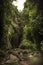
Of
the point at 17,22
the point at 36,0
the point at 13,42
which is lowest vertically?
the point at 36,0

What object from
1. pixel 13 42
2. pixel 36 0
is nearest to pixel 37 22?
pixel 36 0

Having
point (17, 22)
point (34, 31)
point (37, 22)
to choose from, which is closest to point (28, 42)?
point (34, 31)

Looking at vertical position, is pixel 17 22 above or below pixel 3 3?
above

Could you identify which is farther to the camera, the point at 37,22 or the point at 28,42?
the point at 28,42

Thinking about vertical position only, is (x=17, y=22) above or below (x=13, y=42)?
above

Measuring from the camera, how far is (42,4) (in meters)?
24.4

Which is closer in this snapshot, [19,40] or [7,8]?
[7,8]

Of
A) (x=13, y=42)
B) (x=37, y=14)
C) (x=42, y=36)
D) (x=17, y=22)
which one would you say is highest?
(x=17, y=22)

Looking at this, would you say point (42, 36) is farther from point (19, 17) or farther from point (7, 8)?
point (19, 17)

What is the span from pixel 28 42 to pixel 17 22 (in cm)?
1874

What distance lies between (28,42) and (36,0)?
Result: 7830 millimetres

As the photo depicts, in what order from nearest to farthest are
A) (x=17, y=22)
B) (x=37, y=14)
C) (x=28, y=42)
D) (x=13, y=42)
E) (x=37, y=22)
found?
(x=37, y=22)
(x=37, y=14)
(x=28, y=42)
(x=13, y=42)
(x=17, y=22)

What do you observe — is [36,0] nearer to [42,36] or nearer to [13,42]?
[42,36]

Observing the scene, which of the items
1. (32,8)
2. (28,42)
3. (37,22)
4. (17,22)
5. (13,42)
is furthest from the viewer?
(17,22)
